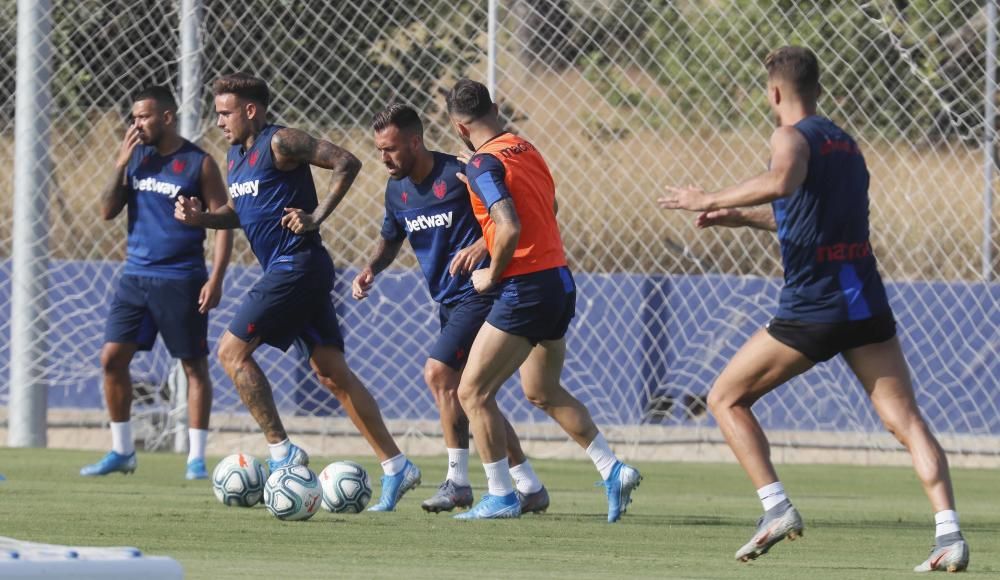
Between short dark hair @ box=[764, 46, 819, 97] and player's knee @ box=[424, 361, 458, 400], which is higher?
short dark hair @ box=[764, 46, 819, 97]

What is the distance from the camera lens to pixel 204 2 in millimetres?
14680

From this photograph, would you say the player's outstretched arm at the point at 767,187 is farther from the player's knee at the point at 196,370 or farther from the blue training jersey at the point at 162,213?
the player's knee at the point at 196,370

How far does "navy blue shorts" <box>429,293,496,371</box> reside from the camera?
8.98 metres

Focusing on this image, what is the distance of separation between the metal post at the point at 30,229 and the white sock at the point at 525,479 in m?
5.94

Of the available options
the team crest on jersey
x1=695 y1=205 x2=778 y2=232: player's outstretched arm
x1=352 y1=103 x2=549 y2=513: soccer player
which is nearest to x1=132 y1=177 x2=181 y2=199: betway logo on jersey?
x1=352 y1=103 x2=549 y2=513: soccer player

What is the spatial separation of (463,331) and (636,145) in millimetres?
6262

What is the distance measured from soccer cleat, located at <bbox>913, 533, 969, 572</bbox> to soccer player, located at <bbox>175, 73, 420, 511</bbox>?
127 inches

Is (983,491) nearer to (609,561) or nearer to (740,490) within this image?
(740,490)

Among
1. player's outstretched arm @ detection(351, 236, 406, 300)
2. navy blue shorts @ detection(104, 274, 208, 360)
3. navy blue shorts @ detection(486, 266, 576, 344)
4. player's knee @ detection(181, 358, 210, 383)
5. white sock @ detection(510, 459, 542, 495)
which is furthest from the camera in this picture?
player's knee @ detection(181, 358, 210, 383)

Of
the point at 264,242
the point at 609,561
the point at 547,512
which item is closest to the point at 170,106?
the point at 264,242

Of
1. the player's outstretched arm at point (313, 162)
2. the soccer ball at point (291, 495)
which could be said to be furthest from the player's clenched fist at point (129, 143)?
the soccer ball at point (291, 495)

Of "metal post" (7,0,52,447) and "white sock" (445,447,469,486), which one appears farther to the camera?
"metal post" (7,0,52,447)

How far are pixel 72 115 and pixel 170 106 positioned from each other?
17.9ft

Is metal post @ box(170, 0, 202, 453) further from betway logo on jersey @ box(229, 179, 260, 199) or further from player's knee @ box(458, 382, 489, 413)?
player's knee @ box(458, 382, 489, 413)
